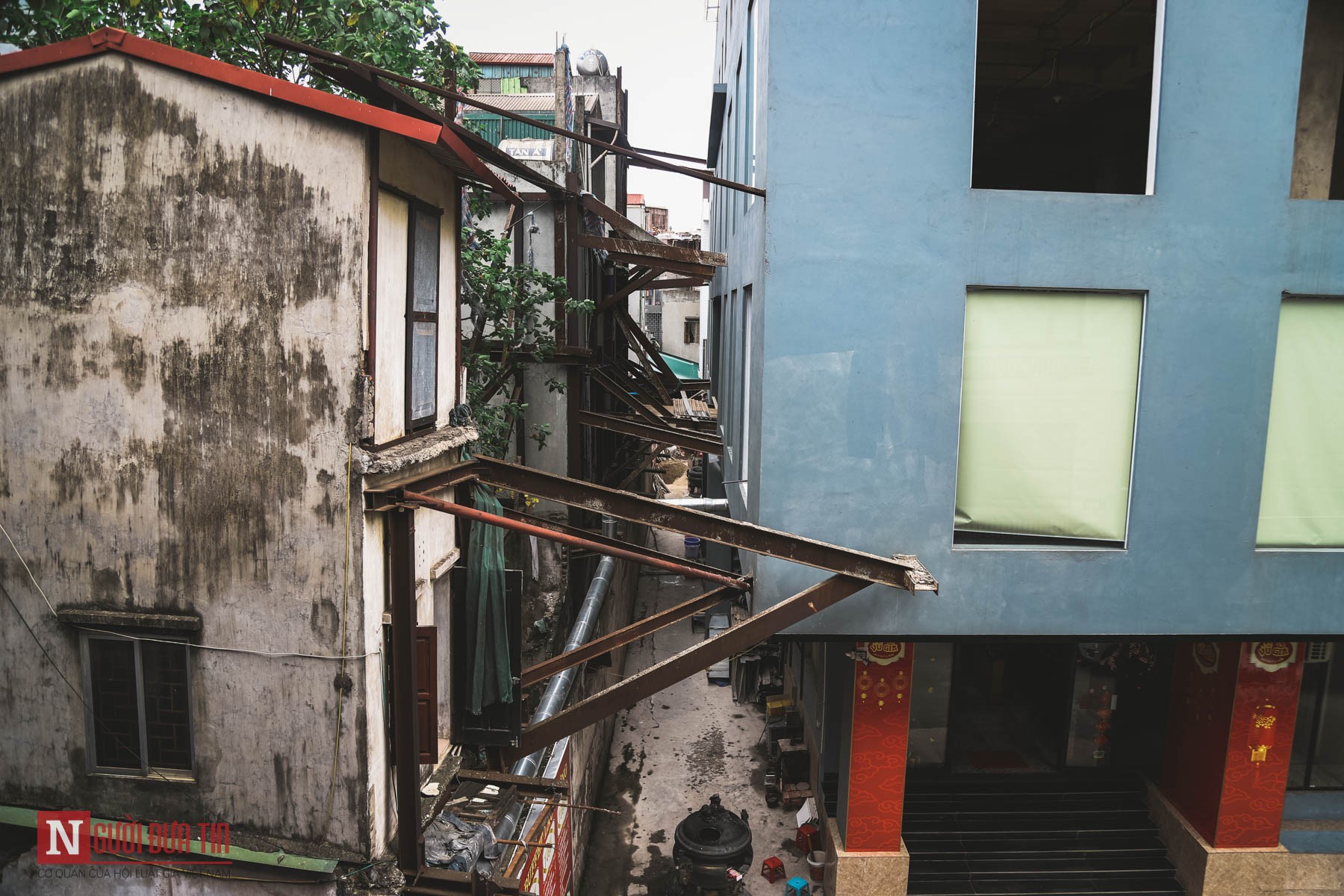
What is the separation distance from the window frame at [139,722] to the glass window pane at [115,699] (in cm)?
2

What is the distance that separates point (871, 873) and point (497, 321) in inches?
353

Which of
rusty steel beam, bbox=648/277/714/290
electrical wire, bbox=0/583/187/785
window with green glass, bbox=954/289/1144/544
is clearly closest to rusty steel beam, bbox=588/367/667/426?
rusty steel beam, bbox=648/277/714/290

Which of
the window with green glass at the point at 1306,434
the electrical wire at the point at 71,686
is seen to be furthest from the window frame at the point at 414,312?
the window with green glass at the point at 1306,434

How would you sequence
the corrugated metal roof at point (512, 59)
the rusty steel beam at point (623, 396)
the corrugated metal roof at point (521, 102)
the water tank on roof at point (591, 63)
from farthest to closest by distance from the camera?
the corrugated metal roof at point (512, 59), the water tank on roof at point (591, 63), the corrugated metal roof at point (521, 102), the rusty steel beam at point (623, 396)

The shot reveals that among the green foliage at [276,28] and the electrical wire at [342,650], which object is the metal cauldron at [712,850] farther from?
the green foliage at [276,28]

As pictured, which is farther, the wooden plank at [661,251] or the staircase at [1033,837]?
the staircase at [1033,837]

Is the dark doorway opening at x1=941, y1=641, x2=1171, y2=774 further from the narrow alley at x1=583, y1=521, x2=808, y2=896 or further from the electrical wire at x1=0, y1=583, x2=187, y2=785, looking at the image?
the electrical wire at x1=0, y1=583, x2=187, y2=785

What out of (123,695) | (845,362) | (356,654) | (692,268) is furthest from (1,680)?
(692,268)

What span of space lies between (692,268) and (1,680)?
9914 mm

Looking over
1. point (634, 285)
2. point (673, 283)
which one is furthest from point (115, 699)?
point (673, 283)

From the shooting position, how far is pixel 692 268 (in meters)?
13.2

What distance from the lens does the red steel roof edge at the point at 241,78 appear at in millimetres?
5898

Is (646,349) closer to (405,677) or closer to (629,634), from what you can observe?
(629,634)

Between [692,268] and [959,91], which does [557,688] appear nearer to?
[692,268]
